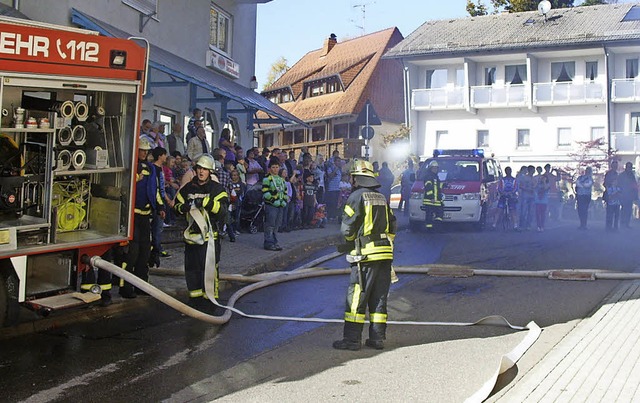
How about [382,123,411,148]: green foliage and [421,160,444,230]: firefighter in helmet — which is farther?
[382,123,411,148]: green foliage

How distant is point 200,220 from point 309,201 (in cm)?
952

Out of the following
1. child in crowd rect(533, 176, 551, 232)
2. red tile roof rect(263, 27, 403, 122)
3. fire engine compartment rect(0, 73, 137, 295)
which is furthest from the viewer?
red tile roof rect(263, 27, 403, 122)

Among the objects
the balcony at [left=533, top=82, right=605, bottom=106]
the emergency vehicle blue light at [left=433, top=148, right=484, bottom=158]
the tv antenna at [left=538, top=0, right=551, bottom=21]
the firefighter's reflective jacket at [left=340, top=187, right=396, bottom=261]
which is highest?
the tv antenna at [left=538, top=0, right=551, bottom=21]

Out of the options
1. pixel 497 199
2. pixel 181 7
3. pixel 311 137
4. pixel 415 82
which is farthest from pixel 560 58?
pixel 181 7

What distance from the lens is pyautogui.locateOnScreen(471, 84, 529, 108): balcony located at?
40969 millimetres

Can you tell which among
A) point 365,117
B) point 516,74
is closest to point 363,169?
point 365,117

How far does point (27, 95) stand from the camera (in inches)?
271

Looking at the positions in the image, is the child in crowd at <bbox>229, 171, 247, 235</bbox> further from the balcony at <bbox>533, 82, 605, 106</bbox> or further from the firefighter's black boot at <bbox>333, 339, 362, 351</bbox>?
the balcony at <bbox>533, 82, 605, 106</bbox>

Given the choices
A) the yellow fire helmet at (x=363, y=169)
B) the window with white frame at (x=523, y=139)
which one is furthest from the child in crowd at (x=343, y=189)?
the window with white frame at (x=523, y=139)

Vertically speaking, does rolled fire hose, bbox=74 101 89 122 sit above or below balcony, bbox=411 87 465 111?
below

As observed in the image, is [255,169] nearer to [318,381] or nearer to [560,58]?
[318,381]

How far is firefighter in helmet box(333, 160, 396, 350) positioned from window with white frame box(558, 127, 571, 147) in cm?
3526

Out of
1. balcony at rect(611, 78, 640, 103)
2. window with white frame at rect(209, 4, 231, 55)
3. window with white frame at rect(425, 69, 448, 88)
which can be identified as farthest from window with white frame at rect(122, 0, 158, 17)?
window with white frame at rect(425, 69, 448, 88)

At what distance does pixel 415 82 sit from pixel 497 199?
2474cm
